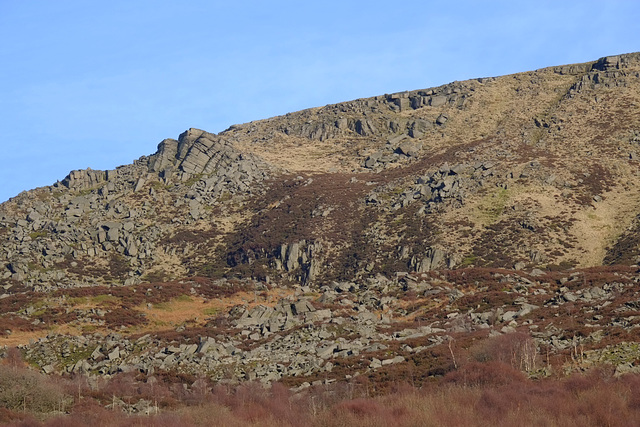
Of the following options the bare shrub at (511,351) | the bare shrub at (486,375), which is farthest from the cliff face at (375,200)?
the bare shrub at (486,375)

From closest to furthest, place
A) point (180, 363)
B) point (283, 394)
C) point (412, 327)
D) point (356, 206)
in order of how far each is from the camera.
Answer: point (283, 394)
point (180, 363)
point (412, 327)
point (356, 206)

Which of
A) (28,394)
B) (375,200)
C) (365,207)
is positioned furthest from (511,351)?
(375,200)

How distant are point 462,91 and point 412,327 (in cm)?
11345

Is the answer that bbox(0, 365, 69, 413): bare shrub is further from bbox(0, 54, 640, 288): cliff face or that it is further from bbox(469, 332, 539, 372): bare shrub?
bbox(0, 54, 640, 288): cliff face

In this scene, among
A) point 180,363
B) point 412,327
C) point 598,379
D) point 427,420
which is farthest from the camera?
point 412,327

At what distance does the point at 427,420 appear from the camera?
2192 centimetres

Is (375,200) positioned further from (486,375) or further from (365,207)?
(486,375)

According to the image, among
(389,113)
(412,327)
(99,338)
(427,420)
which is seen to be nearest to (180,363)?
(99,338)

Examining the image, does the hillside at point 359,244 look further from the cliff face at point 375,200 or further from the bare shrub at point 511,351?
the cliff face at point 375,200

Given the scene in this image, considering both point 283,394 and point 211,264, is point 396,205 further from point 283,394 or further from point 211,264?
point 283,394

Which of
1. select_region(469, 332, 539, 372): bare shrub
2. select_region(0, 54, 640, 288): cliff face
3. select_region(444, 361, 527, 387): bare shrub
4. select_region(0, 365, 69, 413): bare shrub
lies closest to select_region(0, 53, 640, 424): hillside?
select_region(469, 332, 539, 372): bare shrub

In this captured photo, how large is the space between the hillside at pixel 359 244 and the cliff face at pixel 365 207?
39 cm

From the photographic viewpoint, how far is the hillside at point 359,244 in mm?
40375

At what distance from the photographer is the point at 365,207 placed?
10025 centimetres
